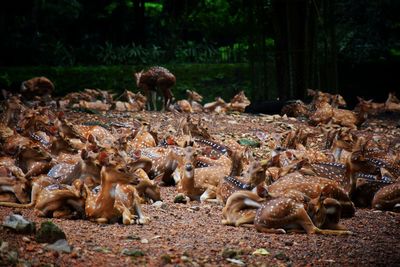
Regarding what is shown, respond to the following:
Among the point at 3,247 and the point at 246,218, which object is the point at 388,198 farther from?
the point at 3,247

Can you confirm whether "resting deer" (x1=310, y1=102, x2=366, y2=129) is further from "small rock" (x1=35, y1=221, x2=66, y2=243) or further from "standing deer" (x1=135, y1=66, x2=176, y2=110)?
"small rock" (x1=35, y1=221, x2=66, y2=243)

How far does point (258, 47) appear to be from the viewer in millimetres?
18594

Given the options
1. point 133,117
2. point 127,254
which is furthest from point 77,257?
point 133,117

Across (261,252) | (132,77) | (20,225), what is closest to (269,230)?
(261,252)

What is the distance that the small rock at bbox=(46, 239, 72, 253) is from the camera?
544 cm

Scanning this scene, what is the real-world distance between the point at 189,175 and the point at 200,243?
2.04m

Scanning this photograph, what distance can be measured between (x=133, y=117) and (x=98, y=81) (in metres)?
10.1

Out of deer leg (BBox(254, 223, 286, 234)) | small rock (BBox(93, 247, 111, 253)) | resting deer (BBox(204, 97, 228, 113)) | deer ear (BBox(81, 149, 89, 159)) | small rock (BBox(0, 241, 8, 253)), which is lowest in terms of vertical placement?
resting deer (BBox(204, 97, 228, 113))

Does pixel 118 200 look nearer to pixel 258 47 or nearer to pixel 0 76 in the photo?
pixel 258 47

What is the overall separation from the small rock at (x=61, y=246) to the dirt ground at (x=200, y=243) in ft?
0.17

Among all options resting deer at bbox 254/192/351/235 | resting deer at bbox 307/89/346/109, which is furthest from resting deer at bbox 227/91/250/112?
resting deer at bbox 254/192/351/235

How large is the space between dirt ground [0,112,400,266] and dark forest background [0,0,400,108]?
32.8 ft

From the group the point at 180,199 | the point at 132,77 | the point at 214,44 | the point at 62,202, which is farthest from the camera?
the point at 214,44

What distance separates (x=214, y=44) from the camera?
28.3m
